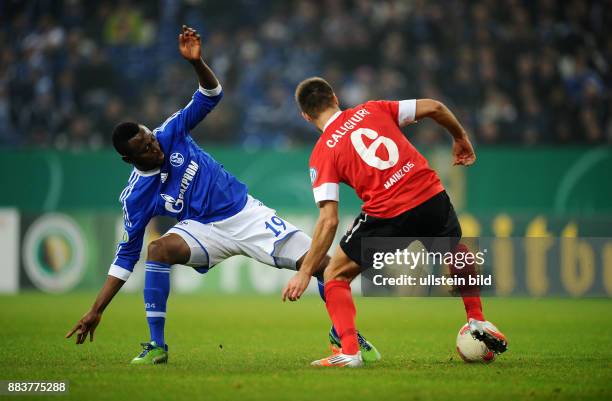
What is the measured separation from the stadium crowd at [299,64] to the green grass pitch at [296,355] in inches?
173

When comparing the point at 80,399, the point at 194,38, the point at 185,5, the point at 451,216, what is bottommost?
the point at 80,399

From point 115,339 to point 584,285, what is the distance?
757 cm

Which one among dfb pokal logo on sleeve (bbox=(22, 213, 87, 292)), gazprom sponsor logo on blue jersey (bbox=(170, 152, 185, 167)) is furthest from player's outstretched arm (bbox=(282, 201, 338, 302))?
dfb pokal logo on sleeve (bbox=(22, 213, 87, 292))

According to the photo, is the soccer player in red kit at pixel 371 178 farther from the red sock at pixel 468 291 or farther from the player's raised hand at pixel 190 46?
the player's raised hand at pixel 190 46

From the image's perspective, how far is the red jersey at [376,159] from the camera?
6387mm

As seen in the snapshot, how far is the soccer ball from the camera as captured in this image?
674cm

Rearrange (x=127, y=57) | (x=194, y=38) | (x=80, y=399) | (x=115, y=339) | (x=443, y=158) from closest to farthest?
1. (x=80, y=399)
2. (x=194, y=38)
3. (x=115, y=339)
4. (x=443, y=158)
5. (x=127, y=57)

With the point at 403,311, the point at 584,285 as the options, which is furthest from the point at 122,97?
the point at 584,285

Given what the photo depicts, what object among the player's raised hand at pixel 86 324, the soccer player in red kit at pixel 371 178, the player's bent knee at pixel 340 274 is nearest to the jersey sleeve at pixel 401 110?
the soccer player in red kit at pixel 371 178

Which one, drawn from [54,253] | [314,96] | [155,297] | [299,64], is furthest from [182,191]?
[299,64]

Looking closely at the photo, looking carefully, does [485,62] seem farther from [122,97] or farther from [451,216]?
[451,216]

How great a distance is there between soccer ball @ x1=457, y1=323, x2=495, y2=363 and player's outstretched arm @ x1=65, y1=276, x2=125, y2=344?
2471 mm

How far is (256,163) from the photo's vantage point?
1664cm

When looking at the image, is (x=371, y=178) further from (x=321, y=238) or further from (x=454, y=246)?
(x=454, y=246)
